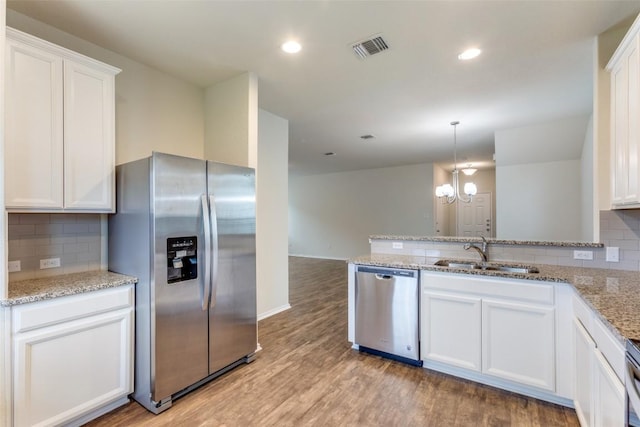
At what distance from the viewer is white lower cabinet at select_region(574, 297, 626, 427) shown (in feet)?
3.95

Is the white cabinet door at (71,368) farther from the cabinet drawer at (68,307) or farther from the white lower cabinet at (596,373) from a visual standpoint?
the white lower cabinet at (596,373)

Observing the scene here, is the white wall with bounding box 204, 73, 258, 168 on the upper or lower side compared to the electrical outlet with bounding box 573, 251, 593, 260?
upper

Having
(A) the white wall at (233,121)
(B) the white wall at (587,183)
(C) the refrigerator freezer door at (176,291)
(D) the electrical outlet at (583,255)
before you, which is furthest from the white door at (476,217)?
(C) the refrigerator freezer door at (176,291)

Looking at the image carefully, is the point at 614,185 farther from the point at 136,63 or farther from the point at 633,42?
the point at 136,63

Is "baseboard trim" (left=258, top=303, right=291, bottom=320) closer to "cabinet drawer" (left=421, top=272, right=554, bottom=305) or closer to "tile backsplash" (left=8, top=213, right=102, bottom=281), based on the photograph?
"tile backsplash" (left=8, top=213, right=102, bottom=281)

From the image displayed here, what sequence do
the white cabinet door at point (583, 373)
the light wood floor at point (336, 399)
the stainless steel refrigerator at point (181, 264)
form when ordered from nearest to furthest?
the white cabinet door at point (583, 373) → the light wood floor at point (336, 399) → the stainless steel refrigerator at point (181, 264)

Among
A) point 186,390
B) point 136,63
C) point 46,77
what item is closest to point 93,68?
point 46,77

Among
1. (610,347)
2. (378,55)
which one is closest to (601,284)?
(610,347)

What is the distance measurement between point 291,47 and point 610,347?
9.03ft

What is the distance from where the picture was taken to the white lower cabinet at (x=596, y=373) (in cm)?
120

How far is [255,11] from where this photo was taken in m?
2.09

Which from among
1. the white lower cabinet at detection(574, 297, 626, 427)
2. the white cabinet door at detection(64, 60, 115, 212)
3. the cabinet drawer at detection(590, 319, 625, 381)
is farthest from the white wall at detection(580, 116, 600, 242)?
the white cabinet door at detection(64, 60, 115, 212)

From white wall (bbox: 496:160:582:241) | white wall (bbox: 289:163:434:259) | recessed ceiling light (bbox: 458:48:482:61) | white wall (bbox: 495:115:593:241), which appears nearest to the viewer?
recessed ceiling light (bbox: 458:48:482:61)

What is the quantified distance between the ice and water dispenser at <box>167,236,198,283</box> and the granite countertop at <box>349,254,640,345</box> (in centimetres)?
146
